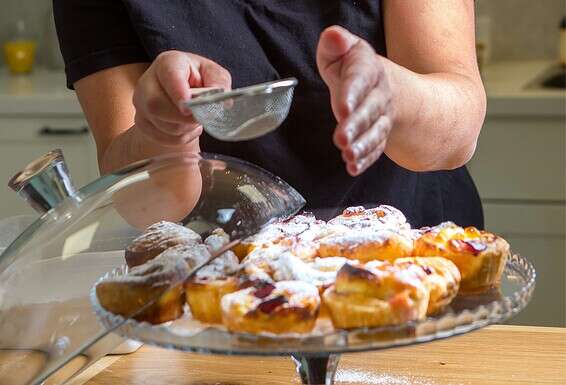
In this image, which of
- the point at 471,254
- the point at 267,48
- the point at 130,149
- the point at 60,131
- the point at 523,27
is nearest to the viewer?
the point at 471,254

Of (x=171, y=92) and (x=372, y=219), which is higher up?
(x=171, y=92)

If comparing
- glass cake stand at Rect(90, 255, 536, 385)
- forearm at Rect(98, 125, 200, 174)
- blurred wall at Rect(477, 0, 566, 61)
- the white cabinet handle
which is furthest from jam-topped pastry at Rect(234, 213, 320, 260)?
blurred wall at Rect(477, 0, 566, 61)

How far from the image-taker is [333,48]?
2.52 ft

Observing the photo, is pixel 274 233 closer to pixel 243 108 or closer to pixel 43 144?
pixel 243 108

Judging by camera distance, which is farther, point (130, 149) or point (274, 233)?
point (130, 149)

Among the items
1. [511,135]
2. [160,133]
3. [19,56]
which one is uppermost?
[160,133]

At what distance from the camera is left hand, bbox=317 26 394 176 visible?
27.1 inches

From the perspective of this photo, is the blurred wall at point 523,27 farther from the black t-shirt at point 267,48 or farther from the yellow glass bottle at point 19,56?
the black t-shirt at point 267,48

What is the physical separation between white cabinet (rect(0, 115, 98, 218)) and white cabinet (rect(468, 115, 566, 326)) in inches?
33.4

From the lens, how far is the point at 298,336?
71cm

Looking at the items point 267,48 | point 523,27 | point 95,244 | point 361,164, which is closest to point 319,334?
point 361,164

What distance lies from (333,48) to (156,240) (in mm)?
212

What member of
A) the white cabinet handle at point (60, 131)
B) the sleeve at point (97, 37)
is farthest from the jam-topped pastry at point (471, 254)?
the white cabinet handle at point (60, 131)

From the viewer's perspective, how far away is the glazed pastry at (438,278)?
746 mm
